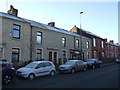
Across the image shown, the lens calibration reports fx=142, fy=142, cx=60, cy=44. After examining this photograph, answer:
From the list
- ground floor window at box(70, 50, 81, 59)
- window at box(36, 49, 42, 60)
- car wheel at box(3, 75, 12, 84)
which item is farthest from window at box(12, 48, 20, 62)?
ground floor window at box(70, 50, 81, 59)

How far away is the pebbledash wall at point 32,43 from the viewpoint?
1842cm

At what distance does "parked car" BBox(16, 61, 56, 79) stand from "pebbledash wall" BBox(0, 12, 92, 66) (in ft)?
19.3

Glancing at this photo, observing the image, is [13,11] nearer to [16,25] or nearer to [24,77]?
[16,25]

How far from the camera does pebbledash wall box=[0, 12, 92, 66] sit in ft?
60.4

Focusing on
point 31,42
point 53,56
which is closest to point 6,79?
point 31,42

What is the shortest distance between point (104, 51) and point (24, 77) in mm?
36726

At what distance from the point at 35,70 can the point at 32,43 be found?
356 inches

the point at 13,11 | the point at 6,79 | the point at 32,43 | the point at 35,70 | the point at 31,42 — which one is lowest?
the point at 6,79

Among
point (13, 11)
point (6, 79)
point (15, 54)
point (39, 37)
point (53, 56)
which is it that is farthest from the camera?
point (53, 56)

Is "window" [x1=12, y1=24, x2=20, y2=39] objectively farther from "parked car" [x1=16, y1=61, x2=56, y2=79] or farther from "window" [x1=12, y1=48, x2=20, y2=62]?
"parked car" [x1=16, y1=61, x2=56, y2=79]

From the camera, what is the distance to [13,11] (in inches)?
925

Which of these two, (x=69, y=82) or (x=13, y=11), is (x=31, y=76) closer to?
(x=69, y=82)

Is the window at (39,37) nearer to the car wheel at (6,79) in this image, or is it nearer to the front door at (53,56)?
the front door at (53,56)

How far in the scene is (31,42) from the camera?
21.4 metres
